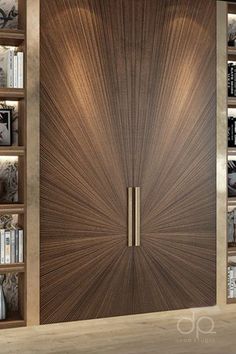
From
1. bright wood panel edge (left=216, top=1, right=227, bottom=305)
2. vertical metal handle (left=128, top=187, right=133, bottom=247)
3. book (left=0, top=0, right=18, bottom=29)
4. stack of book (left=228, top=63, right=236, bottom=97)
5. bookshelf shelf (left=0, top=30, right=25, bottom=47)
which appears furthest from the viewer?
stack of book (left=228, top=63, right=236, bottom=97)

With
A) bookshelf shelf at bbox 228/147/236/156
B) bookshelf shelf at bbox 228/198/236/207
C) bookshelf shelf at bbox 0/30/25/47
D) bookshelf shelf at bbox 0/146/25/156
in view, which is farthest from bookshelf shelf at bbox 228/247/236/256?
bookshelf shelf at bbox 0/30/25/47

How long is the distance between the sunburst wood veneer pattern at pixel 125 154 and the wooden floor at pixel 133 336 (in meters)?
0.11

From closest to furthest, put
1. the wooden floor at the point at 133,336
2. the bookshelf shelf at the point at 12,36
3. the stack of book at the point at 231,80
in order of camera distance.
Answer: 1. the wooden floor at the point at 133,336
2. the bookshelf shelf at the point at 12,36
3. the stack of book at the point at 231,80

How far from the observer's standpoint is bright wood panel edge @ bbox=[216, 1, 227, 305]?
4.69 m

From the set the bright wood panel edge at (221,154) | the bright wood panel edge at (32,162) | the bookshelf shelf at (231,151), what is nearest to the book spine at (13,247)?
the bright wood panel edge at (32,162)

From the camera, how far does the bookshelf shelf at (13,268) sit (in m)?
4.11

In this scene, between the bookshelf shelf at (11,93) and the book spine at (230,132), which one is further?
the book spine at (230,132)

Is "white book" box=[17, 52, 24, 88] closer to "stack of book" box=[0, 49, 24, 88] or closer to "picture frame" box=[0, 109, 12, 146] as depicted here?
"stack of book" box=[0, 49, 24, 88]

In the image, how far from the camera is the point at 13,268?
4.15m

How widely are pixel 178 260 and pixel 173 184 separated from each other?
62 cm

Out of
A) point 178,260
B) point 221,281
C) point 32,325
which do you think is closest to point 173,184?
point 178,260

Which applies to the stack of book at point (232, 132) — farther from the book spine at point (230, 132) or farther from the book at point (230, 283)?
the book at point (230, 283)

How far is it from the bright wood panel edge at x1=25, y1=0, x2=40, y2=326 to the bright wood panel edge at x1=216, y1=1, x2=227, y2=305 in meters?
1.53

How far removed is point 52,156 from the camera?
4.22 meters
